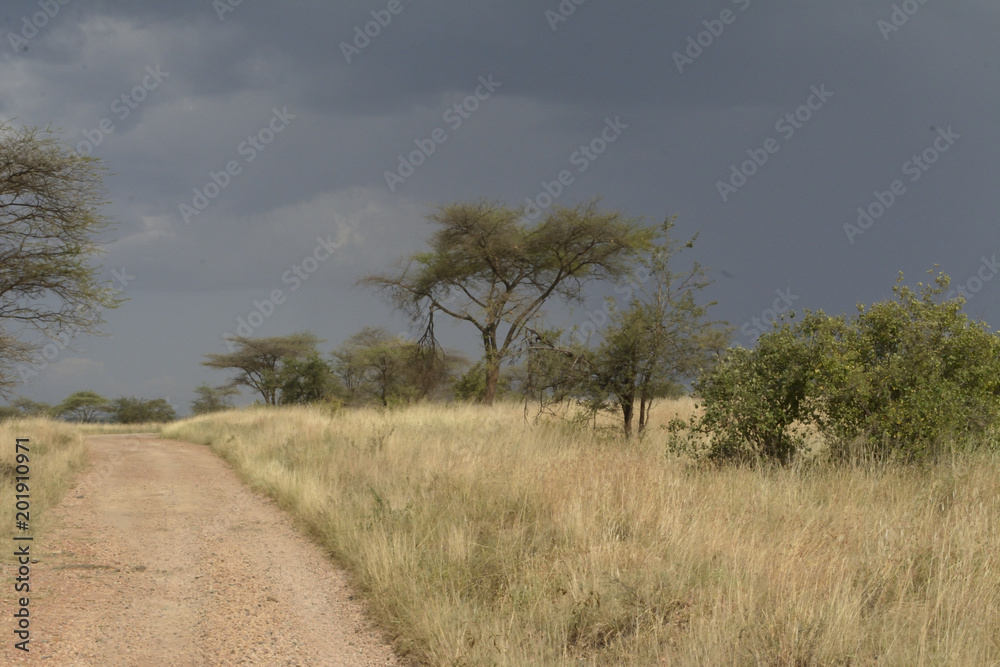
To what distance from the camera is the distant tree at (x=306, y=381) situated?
44000mm

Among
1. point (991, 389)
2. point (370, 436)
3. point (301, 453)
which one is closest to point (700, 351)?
point (991, 389)

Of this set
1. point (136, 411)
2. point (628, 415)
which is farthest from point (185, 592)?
point (136, 411)

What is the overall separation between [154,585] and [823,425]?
27.8ft

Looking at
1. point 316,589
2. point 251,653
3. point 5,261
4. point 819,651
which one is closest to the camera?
point 819,651

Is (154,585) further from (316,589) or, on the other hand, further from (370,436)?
(370,436)

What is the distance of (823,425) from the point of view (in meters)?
9.27

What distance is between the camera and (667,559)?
5.45m

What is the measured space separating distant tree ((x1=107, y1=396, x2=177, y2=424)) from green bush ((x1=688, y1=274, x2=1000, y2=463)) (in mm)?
59106

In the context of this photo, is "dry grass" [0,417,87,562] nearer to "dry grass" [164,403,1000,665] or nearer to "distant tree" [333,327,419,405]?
"dry grass" [164,403,1000,665]

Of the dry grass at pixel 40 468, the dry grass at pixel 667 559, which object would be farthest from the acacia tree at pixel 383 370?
the dry grass at pixel 667 559

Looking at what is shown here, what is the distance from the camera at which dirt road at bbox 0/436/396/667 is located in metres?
4.95

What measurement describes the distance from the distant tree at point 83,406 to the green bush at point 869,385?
61.9 m

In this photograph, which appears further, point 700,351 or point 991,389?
point 700,351

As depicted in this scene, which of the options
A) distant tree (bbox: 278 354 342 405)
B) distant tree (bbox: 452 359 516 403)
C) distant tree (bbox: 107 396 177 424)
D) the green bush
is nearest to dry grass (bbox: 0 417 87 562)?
the green bush
